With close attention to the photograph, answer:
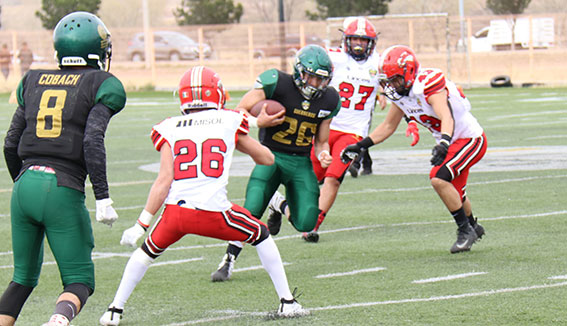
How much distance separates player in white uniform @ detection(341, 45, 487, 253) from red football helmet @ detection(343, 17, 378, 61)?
181 cm

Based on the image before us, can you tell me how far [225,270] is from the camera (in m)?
6.88

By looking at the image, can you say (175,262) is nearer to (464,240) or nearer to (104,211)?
(464,240)

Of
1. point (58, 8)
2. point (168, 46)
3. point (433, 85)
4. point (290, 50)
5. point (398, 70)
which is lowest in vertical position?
point (290, 50)

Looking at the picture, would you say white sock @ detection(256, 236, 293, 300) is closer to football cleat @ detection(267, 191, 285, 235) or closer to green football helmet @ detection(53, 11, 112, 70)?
green football helmet @ detection(53, 11, 112, 70)

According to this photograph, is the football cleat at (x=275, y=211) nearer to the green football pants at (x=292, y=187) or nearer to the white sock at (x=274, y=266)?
the green football pants at (x=292, y=187)

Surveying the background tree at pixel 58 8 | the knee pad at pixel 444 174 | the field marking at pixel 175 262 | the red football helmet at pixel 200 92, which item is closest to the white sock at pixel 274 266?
the red football helmet at pixel 200 92

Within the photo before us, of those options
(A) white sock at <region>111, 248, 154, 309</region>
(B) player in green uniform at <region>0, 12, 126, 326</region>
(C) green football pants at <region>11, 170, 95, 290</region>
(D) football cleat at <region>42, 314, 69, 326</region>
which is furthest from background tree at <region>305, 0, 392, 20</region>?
(D) football cleat at <region>42, 314, 69, 326</region>

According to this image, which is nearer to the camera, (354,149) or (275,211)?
(275,211)

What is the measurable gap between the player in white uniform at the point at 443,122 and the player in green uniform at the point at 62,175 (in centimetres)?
322

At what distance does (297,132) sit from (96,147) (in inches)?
108

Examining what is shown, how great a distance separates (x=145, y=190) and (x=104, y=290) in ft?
15.8

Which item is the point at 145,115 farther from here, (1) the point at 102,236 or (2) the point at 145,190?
(1) the point at 102,236

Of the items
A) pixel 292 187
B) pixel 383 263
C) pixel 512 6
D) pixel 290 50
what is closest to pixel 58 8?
pixel 290 50

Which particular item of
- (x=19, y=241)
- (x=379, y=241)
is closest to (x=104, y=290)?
(x=19, y=241)
